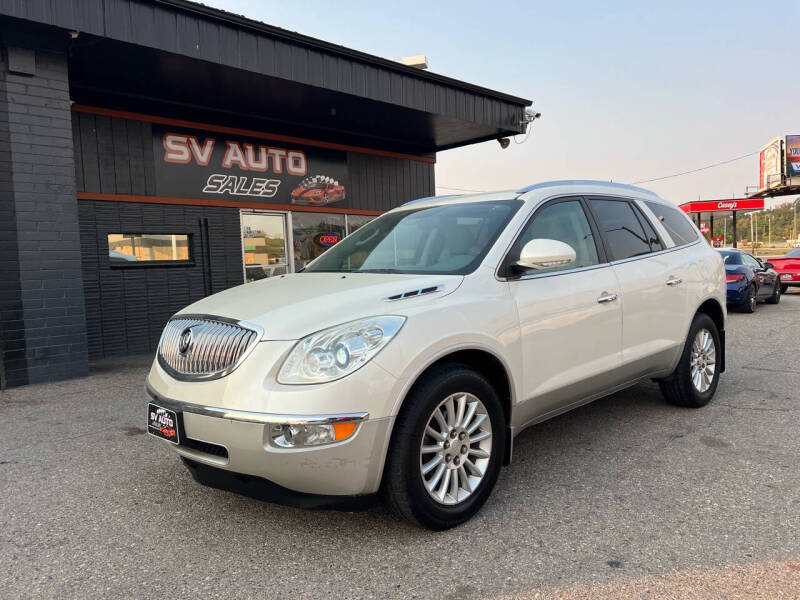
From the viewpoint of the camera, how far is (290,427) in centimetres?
259

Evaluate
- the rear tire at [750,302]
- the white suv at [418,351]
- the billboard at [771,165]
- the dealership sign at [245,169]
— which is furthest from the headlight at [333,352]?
the billboard at [771,165]

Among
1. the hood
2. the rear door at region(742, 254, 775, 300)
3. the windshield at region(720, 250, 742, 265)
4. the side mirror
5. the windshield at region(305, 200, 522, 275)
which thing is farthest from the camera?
the rear door at region(742, 254, 775, 300)

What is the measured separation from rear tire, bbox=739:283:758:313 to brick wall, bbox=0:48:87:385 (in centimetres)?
1214

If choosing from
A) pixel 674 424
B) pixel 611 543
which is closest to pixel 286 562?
pixel 611 543

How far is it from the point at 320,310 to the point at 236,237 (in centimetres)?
795

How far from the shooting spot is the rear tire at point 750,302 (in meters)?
12.4

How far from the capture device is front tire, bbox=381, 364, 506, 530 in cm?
277

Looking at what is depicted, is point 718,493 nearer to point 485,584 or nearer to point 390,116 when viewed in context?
point 485,584

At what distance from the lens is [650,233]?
4730 millimetres

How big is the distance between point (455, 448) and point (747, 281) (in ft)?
38.2

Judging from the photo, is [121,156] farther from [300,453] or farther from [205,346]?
[300,453]

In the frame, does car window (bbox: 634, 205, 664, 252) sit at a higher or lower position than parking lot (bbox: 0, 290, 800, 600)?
higher

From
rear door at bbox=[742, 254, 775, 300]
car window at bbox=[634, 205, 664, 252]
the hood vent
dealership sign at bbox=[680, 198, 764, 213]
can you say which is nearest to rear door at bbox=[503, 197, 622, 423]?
the hood vent

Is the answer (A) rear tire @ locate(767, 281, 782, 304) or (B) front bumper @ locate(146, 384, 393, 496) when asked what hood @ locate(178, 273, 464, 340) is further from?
(A) rear tire @ locate(767, 281, 782, 304)
